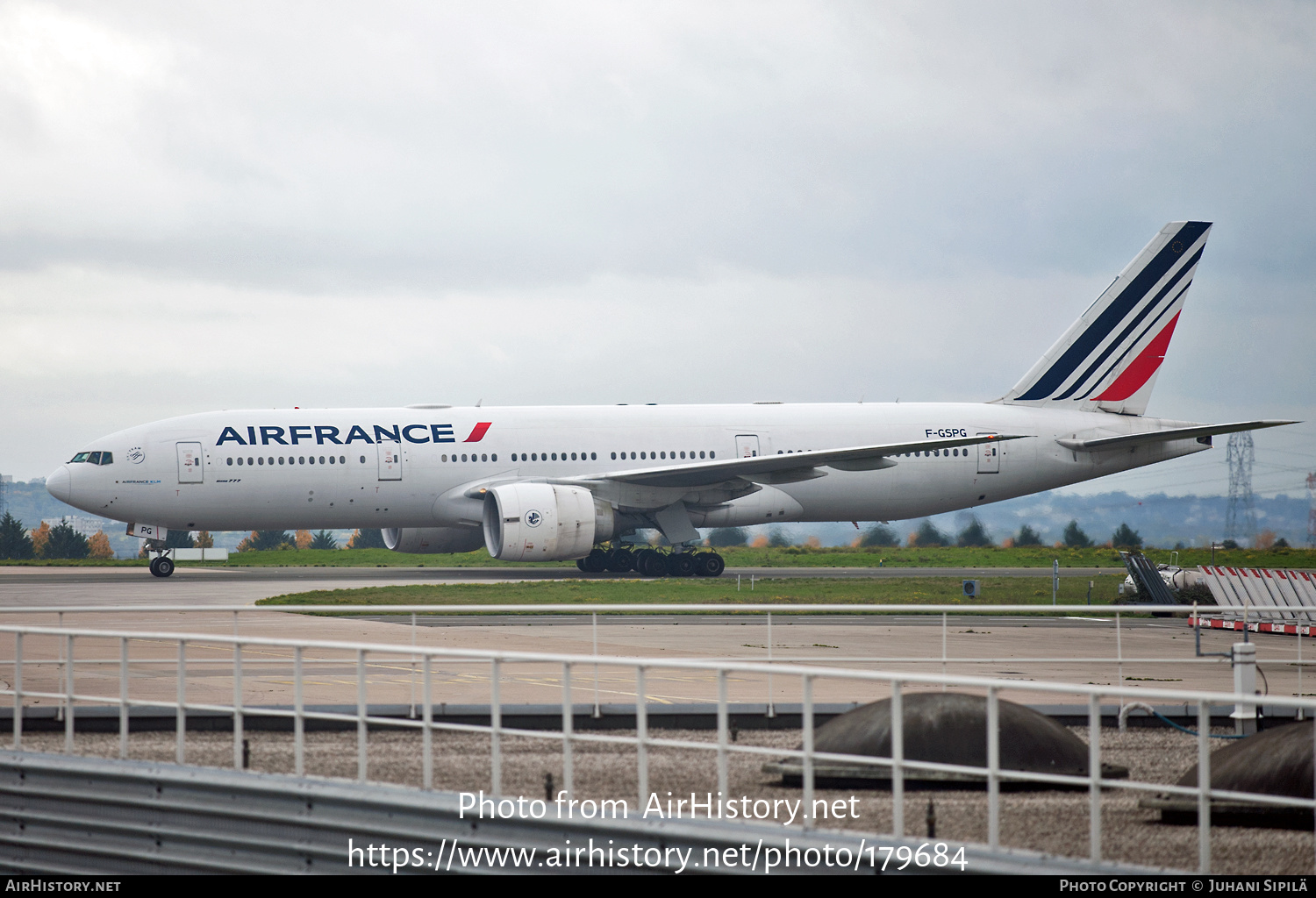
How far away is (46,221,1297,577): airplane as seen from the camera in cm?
3403

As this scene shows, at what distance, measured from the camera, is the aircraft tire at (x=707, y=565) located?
35625 mm

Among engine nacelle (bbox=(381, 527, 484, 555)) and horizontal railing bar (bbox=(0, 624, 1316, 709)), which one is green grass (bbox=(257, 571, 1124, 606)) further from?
horizontal railing bar (bbox=(0, 624, 1316, 709))

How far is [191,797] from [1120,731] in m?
8.97

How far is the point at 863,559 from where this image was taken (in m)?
48.1

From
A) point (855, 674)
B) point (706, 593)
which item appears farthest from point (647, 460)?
point (855, 674)

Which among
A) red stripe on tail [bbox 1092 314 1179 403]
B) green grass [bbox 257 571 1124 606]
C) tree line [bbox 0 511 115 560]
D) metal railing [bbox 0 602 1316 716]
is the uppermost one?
red stripe on tail [bbox 1092 314 1179 403]

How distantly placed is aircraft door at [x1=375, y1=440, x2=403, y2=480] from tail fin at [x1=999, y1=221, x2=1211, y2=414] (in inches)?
726

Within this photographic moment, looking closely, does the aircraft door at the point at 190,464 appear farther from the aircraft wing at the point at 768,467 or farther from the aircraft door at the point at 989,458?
the aircraft door at the point at 989,458

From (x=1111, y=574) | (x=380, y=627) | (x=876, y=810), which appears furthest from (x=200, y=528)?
(x=876, y=810)

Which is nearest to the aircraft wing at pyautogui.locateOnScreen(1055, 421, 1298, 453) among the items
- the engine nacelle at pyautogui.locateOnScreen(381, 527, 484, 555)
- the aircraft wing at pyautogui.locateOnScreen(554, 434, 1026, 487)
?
the aircraft wing at pyautogui.locateOnScreen(554, 434, 1026, 487)

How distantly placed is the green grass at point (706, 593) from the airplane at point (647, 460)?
285 cm

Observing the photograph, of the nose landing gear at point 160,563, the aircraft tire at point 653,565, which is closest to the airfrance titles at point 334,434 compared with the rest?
the nose landing gear at point 160,563

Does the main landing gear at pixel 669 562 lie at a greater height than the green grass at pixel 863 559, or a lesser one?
greater

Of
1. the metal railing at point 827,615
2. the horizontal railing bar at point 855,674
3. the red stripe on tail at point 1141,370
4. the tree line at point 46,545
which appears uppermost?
the red stripe on tail at point 1141,370
